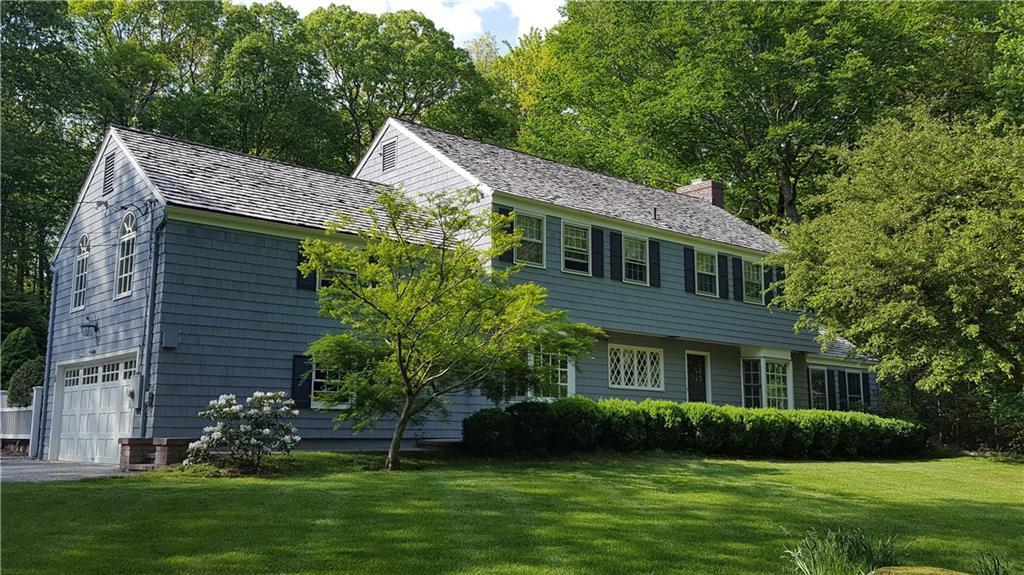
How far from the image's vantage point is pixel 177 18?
1387 inches

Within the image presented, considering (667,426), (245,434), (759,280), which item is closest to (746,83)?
(759,280)

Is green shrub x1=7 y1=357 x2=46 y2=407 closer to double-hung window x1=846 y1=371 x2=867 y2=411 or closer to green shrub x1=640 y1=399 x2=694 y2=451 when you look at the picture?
green shrub x1=640 y1=399 x2=694 y2=451

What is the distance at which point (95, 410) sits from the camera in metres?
17.2

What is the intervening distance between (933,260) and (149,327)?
51.1ft

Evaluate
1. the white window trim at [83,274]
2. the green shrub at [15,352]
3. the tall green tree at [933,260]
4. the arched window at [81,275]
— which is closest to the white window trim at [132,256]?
the white window trim at [83,274]

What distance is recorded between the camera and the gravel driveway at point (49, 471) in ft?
41.4

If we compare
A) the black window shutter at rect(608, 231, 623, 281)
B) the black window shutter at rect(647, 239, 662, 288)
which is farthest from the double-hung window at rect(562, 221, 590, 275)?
the black window shutter at rect(647, 239, 662, 288)

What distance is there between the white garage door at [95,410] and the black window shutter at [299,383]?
2.89 metres

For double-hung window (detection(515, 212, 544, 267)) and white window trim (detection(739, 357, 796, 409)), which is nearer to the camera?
double-hung window (detection(515, 212, 544, 267))

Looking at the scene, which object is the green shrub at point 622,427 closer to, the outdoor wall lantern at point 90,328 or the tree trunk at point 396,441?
the tree trunk at point 396,441

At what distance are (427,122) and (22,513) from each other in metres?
30.1

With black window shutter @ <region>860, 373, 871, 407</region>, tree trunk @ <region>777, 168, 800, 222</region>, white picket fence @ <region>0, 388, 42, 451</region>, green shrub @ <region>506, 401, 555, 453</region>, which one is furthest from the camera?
tree trunk @ <region>777, 168, 800, 222</region>

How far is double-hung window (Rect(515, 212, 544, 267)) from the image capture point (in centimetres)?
1919

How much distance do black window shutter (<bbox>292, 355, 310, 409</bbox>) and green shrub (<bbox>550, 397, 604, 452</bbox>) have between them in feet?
15.3
